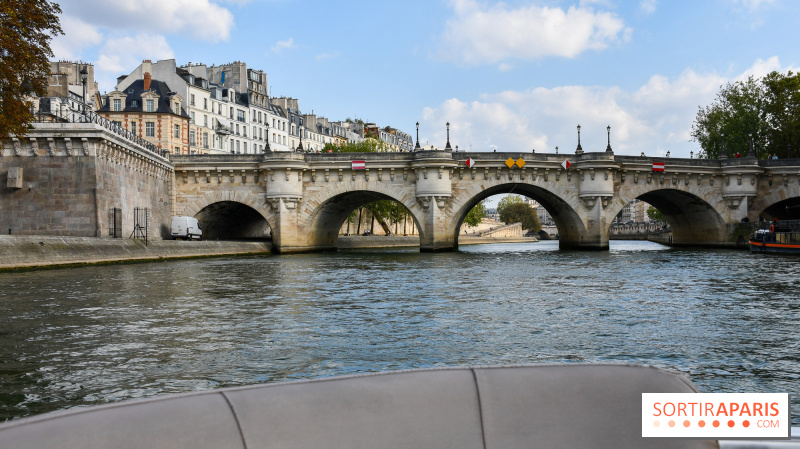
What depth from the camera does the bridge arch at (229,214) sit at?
41.7 metres

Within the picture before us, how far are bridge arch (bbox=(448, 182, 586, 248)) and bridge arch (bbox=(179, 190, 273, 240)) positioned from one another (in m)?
11.0

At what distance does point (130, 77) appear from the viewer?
211ft

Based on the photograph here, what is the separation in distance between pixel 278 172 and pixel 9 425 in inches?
1548

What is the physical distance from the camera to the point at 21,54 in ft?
77.2

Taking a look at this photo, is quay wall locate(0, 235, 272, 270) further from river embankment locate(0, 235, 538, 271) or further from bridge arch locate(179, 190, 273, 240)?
bridge arch locate(179, 190, 273, 240)

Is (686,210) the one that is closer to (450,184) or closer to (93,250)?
(450,184)

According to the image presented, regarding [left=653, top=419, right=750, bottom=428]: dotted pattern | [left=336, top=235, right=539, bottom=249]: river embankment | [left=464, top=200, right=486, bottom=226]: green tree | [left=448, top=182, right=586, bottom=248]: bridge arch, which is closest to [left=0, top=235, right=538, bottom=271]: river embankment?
[left=448, top=182, right=586, bottom=248]: bridge arch

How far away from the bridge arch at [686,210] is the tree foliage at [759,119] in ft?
21.4

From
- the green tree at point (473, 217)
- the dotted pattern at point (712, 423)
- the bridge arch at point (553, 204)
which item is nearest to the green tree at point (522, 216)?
the green tree at point (473, 217)

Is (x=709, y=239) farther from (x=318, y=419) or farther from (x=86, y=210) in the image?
(x=318, y=419)

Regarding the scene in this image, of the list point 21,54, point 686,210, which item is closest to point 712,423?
point 21,54

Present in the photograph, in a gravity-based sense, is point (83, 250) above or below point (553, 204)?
below

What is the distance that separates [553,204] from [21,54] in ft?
103

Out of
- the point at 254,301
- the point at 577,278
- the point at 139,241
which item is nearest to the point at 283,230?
the point at 139,241
